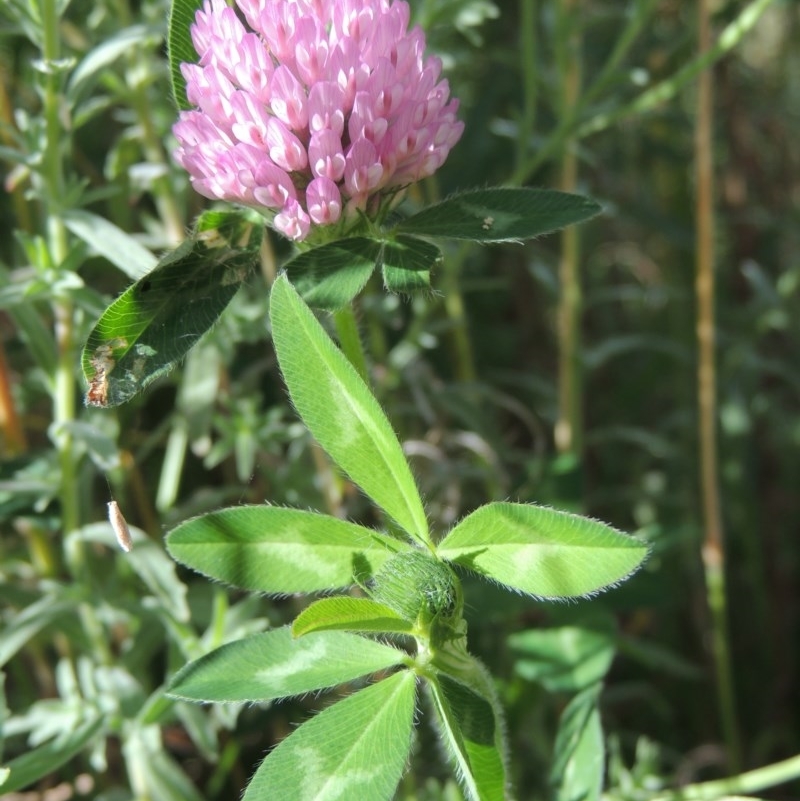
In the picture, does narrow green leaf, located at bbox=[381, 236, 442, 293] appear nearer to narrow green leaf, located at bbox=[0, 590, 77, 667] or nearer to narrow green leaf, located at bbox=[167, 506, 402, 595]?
narrow green leaf, located at bbox=[167, 506, 402, 595]

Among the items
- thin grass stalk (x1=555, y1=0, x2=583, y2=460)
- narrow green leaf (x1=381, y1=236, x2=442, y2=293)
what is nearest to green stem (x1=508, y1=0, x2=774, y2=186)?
thin grass stalk (x1=555, y1=0, x2=583, y2=460)

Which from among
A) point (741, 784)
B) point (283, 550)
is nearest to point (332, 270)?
point (283, 550)

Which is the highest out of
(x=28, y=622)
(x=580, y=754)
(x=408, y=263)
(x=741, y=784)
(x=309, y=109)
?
(x=309, y=109)

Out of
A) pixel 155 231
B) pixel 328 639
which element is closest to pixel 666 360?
pixel 155 231

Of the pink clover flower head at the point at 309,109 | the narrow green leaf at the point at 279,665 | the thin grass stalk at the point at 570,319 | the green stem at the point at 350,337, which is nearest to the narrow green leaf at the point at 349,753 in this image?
the narrow green leaf at the point at 279,665

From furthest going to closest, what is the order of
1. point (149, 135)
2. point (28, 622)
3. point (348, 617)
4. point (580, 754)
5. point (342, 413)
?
point (149, 135), point (28, 622), point (580, 754), point (342, 413), point (348, 617)

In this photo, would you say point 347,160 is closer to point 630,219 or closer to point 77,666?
point 77,666

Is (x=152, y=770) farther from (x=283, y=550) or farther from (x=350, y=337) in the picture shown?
(x=350, y=337)
